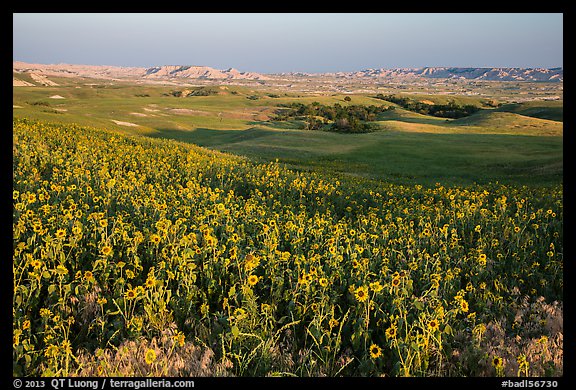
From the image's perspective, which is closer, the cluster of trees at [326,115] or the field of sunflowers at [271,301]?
the field of sunflowers at [271,301]

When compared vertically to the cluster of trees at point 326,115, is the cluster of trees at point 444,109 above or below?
above

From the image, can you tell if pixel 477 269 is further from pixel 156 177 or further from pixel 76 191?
pixel 156 177

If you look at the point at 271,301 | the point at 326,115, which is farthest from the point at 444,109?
the point at 271,301

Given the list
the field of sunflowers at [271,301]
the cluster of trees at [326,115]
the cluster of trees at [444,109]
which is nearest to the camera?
the field of sunflowers at [271,301]

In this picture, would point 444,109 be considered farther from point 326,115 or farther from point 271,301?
point 271,301

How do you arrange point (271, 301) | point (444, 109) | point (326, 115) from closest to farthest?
point (271, 301), point (326, 115), point (444, 109)

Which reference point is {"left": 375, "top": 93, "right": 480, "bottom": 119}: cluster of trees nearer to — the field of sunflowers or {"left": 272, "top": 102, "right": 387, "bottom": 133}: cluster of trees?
{"left": 272, "top": 102, "right": 387, "bottom": 133}: cluster of trees

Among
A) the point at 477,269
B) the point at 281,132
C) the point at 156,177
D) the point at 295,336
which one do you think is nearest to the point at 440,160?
the point at 281,132

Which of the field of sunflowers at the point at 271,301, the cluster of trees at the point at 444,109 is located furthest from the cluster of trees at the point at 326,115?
the field of sunflowers at the point at 271,301

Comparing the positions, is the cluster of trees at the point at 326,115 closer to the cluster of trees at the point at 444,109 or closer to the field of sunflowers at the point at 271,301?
the cluster of trees at the point at 444,109

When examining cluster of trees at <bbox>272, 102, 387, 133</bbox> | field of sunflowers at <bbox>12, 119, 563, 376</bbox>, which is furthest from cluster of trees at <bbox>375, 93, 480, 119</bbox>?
field of sunflowers at <bbox>12, 119, 563, 376</bbox>

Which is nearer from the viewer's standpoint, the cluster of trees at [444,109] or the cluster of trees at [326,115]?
the cluster of trees at [326,115]

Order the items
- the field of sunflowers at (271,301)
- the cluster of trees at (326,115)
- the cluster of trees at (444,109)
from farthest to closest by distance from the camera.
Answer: the cluster of trees at (444,109)
the cluster of trees at (326,115)
the field of sunflowers at (271,301)

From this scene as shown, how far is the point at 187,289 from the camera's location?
521cm
